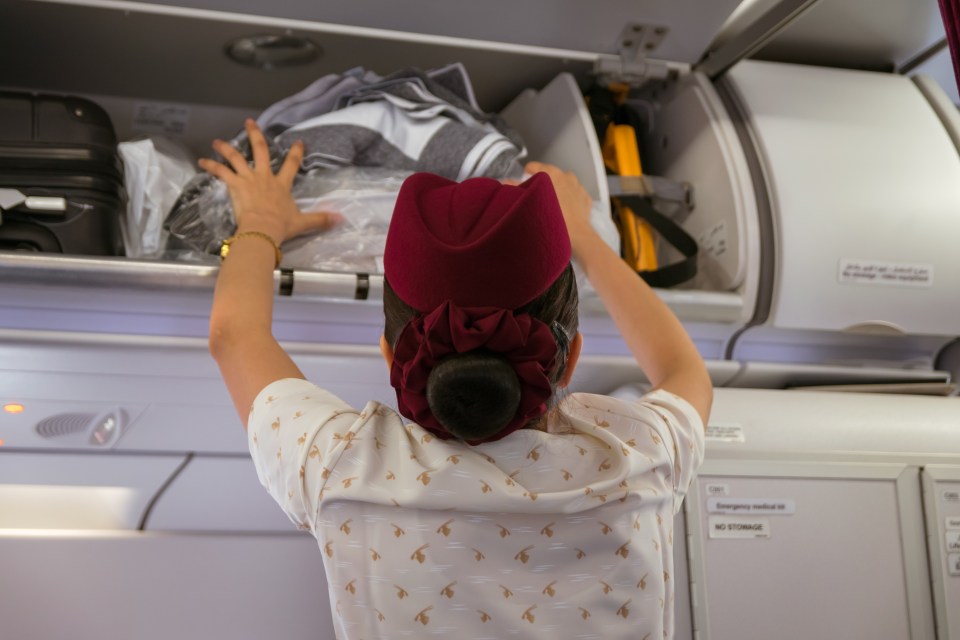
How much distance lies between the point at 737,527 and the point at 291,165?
101 cm

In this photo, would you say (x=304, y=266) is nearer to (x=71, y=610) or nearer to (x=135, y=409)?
(x=135, y=409)

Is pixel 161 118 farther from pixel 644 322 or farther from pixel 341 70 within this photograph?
pixel 644 322

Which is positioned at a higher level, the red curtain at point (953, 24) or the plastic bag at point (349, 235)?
the red curtain at point (953, 24)

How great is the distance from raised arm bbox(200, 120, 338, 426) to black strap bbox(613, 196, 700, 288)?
60cm

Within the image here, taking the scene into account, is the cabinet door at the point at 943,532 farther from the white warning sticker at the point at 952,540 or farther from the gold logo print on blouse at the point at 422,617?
the gold logo print on blouse at the point at 422,617

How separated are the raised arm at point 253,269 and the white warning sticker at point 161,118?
393 millimetres

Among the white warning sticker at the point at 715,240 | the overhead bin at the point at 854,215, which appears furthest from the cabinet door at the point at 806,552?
the white warning sticker at the point at 715,240

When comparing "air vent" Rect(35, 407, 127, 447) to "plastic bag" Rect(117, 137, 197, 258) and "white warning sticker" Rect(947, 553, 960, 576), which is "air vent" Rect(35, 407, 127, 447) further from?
"white warning sticker" Rect(947, 553, 960, 576)

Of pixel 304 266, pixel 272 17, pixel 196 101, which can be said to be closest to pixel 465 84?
pixel 272 17

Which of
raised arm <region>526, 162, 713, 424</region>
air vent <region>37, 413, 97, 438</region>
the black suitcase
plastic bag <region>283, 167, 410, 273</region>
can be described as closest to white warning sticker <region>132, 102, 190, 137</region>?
the black suitcase

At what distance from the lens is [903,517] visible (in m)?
1.58


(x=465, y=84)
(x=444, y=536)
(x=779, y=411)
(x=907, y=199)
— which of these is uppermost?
(x=465, y=84)

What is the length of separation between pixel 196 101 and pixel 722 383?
4.11ft

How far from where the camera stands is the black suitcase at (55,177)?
135cm
